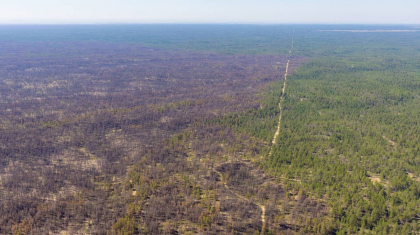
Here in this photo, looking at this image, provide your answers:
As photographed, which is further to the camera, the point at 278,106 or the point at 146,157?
the point at 278,106

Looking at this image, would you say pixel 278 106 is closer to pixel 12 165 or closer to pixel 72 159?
pixel 72 159

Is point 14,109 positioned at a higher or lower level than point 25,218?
higher

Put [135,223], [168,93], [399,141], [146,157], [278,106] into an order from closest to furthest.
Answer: [135,223], [146,157], [399,141], [278,106], [168,93]

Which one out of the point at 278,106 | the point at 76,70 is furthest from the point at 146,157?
the point at 76,70

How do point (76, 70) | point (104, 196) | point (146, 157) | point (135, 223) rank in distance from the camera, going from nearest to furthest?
point (135, 223), point (104, 196), point (146, 157), point (76, 70)

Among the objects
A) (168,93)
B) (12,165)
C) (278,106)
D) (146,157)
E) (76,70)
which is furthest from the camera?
(76,70)

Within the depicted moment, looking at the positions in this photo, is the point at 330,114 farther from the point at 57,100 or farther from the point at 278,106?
the point at 57,100

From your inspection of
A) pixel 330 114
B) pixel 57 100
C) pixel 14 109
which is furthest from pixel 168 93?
pixel 330 114

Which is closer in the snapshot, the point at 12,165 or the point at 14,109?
the point at 12,165

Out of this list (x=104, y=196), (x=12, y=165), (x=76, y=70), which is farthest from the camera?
(x=76, y=70)
